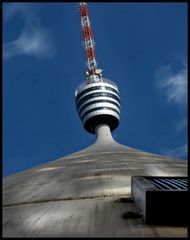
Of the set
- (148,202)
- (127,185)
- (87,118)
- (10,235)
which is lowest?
(10,235)

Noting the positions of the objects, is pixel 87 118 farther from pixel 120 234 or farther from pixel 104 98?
pixel 120 234

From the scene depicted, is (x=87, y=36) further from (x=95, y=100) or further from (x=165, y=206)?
(x=165, y=206)

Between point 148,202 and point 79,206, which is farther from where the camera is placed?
point 79,206

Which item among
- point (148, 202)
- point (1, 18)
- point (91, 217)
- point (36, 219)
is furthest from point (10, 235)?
point (1, 18)

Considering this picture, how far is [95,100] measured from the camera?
302 feet

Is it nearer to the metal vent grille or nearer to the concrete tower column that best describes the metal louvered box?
the metal vent grille

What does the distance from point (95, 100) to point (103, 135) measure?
12.6m

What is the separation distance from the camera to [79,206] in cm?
1303

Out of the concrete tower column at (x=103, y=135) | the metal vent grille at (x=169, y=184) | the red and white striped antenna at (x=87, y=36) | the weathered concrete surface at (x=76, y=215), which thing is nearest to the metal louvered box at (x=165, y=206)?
the weathered concrete surface at (x=76, y=215)

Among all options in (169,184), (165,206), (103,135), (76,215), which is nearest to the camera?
(165,206)

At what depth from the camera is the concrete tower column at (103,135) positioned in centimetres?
7844

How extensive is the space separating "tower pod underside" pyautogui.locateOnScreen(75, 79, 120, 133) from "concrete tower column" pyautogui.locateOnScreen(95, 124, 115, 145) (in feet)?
8.06

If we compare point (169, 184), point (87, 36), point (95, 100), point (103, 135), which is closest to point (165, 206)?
point (169, 184)

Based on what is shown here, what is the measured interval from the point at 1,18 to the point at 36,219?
5.64m
